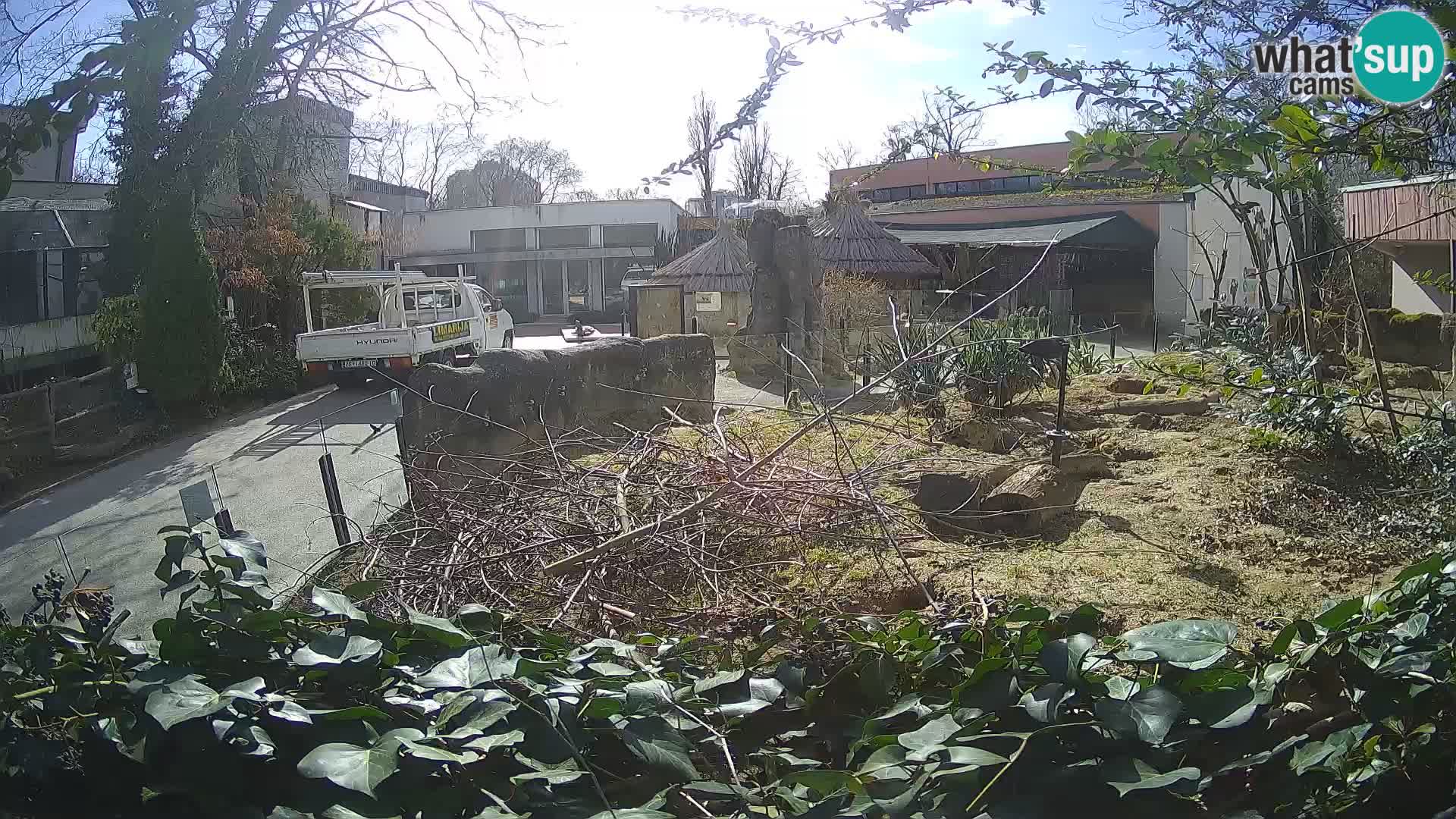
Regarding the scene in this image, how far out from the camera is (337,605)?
8.13ft

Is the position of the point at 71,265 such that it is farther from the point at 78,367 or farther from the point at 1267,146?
the point at 1267,146

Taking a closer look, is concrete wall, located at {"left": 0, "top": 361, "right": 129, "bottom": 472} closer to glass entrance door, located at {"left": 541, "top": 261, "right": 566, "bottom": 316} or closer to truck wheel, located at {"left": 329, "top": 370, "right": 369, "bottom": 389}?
truck wheel, located at {"left": 329, "top": 370, "right": 369, "bottom": 389}

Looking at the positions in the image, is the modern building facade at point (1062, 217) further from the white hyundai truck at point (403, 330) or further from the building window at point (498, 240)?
the building window at point (498, 240)

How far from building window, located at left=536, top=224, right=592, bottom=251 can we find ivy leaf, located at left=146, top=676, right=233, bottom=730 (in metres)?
35.9

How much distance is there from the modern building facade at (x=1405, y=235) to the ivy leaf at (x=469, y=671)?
6.70 m

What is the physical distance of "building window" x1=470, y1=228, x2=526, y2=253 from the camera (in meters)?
37.2

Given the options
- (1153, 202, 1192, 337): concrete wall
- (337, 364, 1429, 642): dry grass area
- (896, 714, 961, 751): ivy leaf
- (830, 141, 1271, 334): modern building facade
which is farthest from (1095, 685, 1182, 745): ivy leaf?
(1153, 202, 1192, 337): concrete wall

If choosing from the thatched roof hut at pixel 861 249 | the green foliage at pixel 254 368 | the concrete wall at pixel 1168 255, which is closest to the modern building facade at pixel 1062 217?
the concrete wall at pixel 1168 255

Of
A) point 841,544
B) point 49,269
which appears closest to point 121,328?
point 49,269

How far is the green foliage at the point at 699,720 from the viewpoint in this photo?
2.10 metres

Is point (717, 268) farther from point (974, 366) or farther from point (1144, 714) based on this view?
point (1144, 714)

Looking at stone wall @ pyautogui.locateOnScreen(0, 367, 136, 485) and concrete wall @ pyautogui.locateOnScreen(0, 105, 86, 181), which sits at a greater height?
concrete wall @ pyautogui.locateOnScreen(0, 105, 86, 181)

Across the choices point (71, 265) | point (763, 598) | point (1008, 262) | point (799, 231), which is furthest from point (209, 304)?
point (1008, 262)

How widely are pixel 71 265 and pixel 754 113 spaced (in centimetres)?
922
